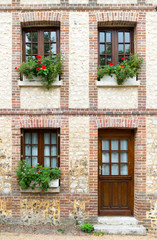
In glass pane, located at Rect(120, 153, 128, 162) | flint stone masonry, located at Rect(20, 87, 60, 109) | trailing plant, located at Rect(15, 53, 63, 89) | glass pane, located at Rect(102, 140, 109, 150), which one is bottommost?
glass pane, located at Rect(120, 153, 128, 162)

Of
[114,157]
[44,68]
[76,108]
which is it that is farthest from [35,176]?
[44,68]

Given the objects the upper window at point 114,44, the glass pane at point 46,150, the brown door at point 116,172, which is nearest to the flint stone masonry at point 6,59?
the glass pane at point 46,150

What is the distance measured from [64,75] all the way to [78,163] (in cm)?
263

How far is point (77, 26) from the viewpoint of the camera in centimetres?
624

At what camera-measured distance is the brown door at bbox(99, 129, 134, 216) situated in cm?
643

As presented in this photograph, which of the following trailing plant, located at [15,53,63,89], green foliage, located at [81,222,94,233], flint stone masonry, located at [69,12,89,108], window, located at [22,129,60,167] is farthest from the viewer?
window, located at [22,129,60,167]

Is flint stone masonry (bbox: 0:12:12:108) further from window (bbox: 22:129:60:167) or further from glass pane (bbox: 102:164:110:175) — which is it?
glass pane (bbox: 102:164:110:175)

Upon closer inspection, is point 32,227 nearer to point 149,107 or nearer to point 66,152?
point 66,152

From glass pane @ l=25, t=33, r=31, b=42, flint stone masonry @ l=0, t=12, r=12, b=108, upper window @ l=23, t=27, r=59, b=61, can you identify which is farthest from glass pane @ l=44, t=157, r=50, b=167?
glass pane @ l=25, t=33, r=31, b=42

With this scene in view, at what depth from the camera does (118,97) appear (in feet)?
20.4

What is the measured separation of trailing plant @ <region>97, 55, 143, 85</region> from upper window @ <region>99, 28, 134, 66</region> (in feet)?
1.25

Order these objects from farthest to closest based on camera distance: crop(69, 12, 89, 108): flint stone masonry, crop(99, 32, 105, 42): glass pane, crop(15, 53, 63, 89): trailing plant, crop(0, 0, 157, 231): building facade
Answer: crop(99, 32, 105, 42): glass pane < crop(69, 12, 89, 108): flint stone masonry < crop(0, 0, 157, 231): building facade < crop(15, 53, 63, 89): trailing plant

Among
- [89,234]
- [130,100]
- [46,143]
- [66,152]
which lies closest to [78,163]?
[66,152]

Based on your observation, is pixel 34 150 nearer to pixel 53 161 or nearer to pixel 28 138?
pixel 28 138
